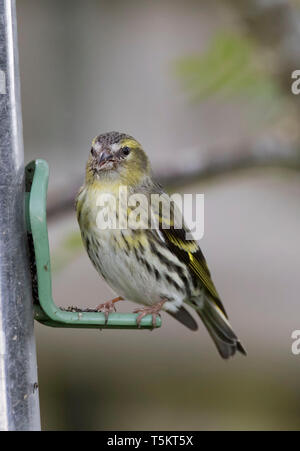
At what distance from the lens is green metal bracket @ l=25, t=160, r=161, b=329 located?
306cm

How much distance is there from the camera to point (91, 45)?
764cm

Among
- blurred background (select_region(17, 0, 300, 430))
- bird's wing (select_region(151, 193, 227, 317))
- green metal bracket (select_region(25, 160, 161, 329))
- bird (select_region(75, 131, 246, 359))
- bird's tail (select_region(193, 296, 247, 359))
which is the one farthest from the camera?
blurred background (select_region(17, 0, 300, 430))

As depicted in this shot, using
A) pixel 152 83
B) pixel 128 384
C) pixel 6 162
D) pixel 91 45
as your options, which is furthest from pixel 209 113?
pixel 6 162

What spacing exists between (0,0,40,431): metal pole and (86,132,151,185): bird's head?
51cm

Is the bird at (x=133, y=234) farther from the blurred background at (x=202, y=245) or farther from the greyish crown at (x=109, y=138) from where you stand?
the blurred background at (x=202, y=245)

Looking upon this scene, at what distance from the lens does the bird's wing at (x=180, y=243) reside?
149 inches

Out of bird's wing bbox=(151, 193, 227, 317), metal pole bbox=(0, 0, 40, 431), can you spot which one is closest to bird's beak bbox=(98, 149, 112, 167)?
bird's wing bbox=(151, 193, 227, 317)

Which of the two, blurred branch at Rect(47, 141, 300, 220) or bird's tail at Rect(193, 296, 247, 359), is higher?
blurred branch at Rect(47, 141, 300, 220)

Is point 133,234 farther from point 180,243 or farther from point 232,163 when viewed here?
point 232,163

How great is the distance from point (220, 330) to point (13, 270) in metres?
1.36

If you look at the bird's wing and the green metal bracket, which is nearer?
the green metal bracket

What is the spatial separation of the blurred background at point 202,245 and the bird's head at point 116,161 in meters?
2.31

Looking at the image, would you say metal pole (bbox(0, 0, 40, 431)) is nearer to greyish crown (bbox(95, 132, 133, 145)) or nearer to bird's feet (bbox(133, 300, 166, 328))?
bird's feet (bbox(133, 300, 166, 328))
